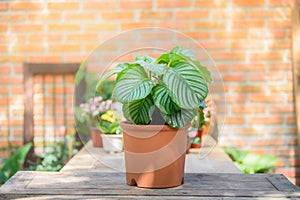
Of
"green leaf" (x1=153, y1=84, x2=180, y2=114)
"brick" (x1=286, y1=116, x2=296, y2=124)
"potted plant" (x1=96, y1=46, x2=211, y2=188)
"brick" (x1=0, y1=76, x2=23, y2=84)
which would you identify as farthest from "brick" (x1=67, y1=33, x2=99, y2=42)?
"green leaf" (x1=153, y1=84, x2=180, y2=114)

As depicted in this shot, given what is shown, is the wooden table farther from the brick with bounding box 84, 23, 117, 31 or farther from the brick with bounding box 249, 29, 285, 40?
the brick with bounding box 249, 29, 285, 40

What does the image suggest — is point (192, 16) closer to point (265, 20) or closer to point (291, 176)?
point (265, 20)

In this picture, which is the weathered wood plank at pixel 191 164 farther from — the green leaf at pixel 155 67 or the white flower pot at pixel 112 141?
the green leaf at pixel 155 67

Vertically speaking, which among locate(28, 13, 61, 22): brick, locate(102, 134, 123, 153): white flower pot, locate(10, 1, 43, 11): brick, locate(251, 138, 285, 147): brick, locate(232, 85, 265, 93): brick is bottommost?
locate(251, 138, 285, 147): brick

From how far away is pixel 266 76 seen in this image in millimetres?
2945

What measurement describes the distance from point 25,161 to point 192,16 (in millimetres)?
1374

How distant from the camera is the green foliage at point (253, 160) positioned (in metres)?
2.84

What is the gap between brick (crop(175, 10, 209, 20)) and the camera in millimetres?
2928

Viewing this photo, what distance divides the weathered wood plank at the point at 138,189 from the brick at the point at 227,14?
1.65 meters

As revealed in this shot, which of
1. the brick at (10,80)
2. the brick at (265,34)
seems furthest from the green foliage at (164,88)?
the brick at (10,80)

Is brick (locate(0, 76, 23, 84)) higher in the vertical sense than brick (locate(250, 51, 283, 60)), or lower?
lower

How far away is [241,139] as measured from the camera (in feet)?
9.74

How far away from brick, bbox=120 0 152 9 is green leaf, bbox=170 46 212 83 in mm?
1662

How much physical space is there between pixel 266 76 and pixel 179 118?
1.81 m
